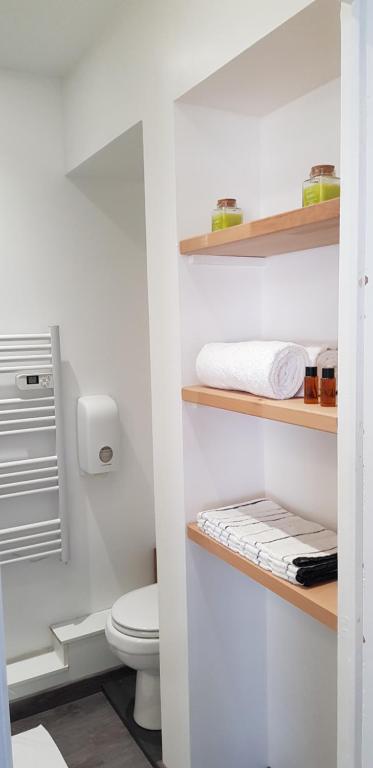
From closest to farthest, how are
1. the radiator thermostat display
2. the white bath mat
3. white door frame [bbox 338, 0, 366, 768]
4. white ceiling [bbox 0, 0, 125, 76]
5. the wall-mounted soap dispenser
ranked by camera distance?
white door frame [bbox 338, 0, 366, 768]
the white bath mat
white ceiling [bbox 0, 0, 125, 76]
the radiator thermostat display
the wall-mounted soap dispenser

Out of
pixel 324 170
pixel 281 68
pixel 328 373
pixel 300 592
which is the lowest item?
pixel 300 592

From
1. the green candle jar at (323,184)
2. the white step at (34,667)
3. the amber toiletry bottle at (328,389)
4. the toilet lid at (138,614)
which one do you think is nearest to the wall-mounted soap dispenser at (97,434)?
the toilet lid at (138,614)

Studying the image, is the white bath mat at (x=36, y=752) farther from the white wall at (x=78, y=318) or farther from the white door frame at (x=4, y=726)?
the white door frame at (x=4, y=726)

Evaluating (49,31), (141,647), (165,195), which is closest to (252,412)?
(165,195)

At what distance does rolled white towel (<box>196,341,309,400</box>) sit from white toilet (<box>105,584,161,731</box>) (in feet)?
3.78

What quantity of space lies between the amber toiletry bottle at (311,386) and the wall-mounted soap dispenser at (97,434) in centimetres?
140

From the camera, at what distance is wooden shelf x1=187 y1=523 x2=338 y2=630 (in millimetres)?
1238

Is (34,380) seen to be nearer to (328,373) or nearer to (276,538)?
(276,538)

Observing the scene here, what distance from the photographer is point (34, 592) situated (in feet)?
8.55

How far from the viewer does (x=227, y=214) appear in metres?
1.59

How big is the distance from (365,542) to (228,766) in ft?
4.28

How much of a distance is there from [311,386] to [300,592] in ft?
1.54

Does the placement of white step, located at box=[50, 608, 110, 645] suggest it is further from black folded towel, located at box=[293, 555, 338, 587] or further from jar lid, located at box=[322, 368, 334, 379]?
jar lid, located at box=[322, 368, 334, 379]

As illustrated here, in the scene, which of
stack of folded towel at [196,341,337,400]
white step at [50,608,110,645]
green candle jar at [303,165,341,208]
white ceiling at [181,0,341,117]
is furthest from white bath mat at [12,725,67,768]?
white ceiling at [181,0,341,117]
